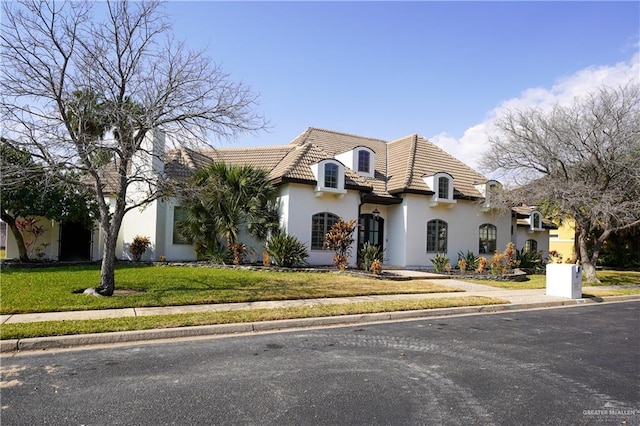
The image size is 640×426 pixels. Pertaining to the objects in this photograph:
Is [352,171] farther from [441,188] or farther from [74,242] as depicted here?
[74,242]

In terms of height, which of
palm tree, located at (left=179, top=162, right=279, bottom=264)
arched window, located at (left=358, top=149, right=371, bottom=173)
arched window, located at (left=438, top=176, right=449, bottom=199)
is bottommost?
palm tree, located at (left=179, top=162, right=279, bottom=264)

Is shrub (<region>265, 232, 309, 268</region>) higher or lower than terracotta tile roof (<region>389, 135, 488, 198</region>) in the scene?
lower

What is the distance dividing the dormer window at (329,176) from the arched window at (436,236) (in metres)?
5.55

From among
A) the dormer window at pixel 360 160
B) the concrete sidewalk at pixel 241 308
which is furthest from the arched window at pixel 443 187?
the concrete sidewalk at pixel 241 308

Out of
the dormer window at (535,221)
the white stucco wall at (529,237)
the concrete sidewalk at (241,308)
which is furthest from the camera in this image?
the white stucco wall at (529,237)

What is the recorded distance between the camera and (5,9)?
10.5 m

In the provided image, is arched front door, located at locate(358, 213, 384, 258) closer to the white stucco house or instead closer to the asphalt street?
the white stucco house

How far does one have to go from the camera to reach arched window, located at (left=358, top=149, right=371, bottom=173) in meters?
22.0

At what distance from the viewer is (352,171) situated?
21234mm

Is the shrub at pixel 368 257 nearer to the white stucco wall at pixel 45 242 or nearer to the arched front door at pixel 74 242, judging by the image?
the arched front door at pixel 74 242

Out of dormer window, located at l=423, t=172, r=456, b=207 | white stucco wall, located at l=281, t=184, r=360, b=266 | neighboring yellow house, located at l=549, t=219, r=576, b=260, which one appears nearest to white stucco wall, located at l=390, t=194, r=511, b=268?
dormer window, located at l=423, t=172, r=456, b=207

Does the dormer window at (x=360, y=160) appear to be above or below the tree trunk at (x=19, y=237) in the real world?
above

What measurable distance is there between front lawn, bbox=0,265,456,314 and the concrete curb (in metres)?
2.32

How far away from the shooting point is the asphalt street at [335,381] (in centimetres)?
438
